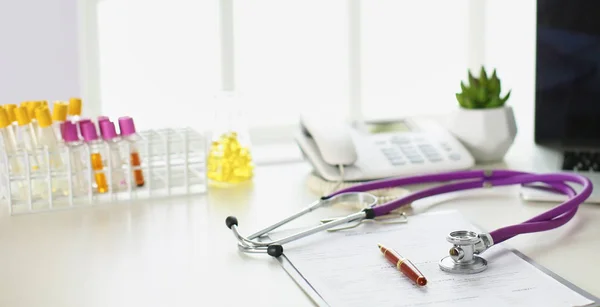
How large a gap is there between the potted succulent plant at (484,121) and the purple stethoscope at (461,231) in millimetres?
156

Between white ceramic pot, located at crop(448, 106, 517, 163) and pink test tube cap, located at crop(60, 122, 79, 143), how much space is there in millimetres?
713

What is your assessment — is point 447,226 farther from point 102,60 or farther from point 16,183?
point 102,60

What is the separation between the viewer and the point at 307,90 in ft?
7.84

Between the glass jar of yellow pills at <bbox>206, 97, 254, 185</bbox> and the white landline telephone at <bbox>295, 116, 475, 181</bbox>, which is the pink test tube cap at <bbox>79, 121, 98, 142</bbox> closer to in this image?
the glass jar of yellow pills at <bbox>206, 97, 254, 185</bbox>

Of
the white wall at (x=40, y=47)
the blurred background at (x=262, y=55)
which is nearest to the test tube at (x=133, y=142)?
the blurred background at (x=262, y=55)

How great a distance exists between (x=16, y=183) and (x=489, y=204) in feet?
2.51

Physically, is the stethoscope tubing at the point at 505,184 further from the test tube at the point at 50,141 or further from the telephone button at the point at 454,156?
the test tube at the point at 50,141

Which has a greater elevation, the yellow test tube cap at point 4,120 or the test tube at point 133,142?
the yellow test tube cap at point 4,120

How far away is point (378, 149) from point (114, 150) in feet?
1.55

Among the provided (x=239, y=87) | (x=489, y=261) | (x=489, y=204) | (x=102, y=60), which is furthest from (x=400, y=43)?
(x=489, y=261)

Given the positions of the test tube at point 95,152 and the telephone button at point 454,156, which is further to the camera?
the telephone button at point 454,156

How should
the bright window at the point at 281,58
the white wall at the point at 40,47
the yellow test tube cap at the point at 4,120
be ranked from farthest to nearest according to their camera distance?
the bright window at the point at 281,58
the white wall at the point at 40,47
the yellow test tube cap at the point at 4,120

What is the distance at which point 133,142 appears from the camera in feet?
4.84

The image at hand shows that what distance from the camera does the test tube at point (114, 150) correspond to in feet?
4.74
